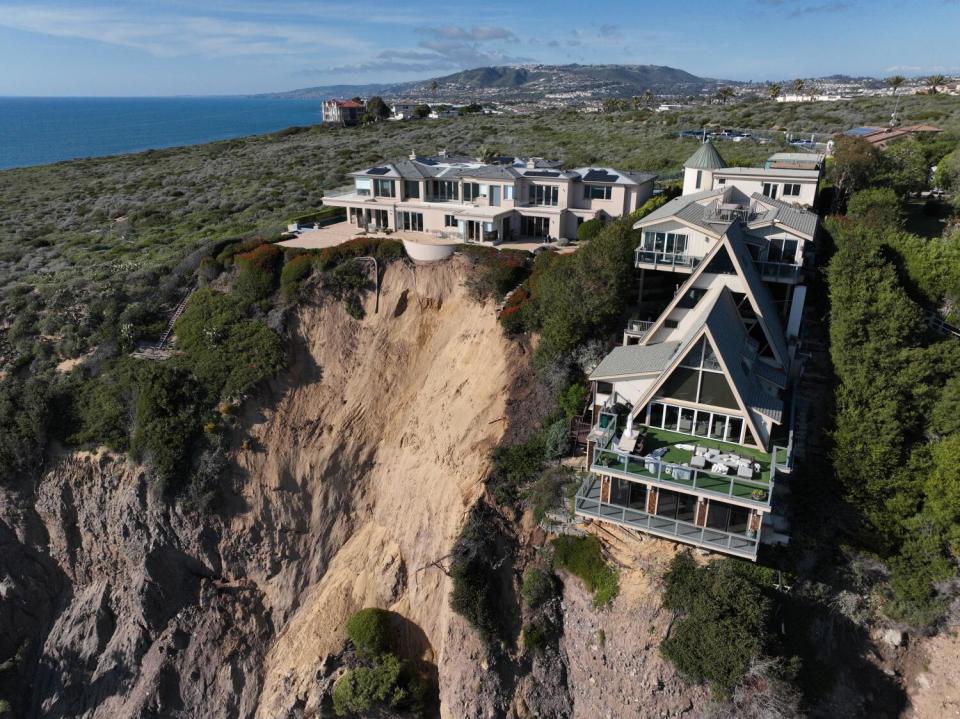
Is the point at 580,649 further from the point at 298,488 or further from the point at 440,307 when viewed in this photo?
the point at 440,307

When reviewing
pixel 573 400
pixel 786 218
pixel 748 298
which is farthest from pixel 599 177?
pixel 573 400

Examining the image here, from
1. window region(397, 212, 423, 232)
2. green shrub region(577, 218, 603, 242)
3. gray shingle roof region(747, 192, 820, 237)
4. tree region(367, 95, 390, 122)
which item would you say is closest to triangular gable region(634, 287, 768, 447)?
gray shingle roof region(747, 192, 820, 237)

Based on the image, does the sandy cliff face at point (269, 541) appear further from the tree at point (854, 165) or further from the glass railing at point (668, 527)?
the tree at point (854, 165)

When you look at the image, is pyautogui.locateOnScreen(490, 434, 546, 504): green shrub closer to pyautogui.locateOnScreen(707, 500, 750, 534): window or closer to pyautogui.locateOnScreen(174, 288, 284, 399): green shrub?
pyautogui.locateOnScreen(707, 500, 750, 534): window

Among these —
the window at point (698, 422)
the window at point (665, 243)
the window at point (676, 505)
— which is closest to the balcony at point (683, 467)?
the window at point (698, 422)

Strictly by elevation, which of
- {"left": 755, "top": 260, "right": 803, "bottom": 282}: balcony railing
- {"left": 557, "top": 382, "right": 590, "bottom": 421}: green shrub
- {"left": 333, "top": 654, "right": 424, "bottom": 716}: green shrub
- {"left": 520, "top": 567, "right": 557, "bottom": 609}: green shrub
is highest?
{"left": 755, "top": 260, "right": 803, "bottom": 282}: balcony railing
